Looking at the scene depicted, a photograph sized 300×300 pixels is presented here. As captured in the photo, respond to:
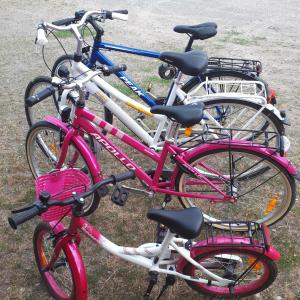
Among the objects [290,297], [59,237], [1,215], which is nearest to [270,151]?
[290,297]

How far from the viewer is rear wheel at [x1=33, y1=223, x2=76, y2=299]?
267 centimetres

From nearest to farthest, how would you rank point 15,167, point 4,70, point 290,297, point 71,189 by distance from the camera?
point 71,189
point 290,297
point 15,167
point 4,70

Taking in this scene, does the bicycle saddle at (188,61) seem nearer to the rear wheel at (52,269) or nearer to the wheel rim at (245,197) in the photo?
the wheel rim at (245,197)

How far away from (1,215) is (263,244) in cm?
227

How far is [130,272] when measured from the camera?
9.78 feet

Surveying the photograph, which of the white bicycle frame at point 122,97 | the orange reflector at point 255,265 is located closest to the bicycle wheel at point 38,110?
the white bicycle frame at point 122,97

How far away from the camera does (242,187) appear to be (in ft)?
12.2

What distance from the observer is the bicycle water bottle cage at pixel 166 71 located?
391 cm

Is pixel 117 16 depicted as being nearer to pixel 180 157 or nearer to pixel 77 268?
pixel 180 157

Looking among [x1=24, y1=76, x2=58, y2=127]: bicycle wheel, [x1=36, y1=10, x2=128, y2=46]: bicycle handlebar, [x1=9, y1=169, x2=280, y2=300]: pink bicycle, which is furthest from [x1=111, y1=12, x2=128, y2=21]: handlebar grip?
[x1=9, y1=169, x2=280, y2=300]: pink bicycle

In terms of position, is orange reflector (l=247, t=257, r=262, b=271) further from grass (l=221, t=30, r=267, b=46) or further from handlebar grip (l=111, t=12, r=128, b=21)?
grass (l=221, t=30, r=267, b=46)

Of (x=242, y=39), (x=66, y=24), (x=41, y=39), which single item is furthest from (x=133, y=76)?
(x=41, y=39)

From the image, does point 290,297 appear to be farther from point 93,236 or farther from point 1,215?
point 1,215

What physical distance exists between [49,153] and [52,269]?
4.17ft
